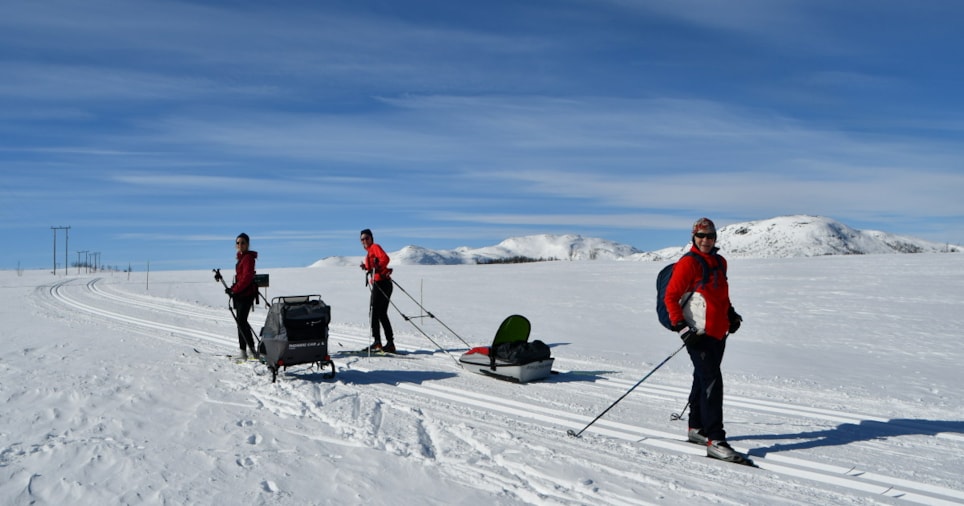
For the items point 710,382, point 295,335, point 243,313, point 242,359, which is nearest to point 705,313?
point 710,382

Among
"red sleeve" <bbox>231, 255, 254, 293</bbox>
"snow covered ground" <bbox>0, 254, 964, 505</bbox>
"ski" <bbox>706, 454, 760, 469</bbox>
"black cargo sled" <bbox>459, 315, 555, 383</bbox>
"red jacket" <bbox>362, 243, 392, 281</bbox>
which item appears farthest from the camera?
"red jacket" <bbox>362, 243, 392, 281</bbox>

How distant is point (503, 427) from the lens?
655 centimetres

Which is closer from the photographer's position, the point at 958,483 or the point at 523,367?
the point at 958,483

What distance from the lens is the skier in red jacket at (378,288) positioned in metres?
11.4

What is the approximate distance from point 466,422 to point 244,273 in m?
5.02

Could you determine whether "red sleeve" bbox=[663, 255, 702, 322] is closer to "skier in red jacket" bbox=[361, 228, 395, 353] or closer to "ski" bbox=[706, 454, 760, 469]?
"ski" bbox=[706, 454, 760, 469]

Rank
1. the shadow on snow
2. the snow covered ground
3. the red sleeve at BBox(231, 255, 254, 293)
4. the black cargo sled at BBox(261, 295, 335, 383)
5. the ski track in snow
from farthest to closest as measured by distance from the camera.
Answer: the red sleeve at BBox(231, 255, 254, 293)
the black cargo sled at BBox(261, 295, 335, 383)
the shadow on snow
the ski track in snow
the snow covered ground

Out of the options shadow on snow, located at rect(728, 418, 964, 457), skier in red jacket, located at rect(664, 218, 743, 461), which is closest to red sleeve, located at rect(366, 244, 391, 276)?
skier in red jacket, located at rect(664, 218, 743, 461)

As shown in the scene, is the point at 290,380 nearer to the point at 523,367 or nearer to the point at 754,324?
the point at 523,367

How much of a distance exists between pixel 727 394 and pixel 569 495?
463 centimetres

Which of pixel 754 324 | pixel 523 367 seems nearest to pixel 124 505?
pixel 523 367

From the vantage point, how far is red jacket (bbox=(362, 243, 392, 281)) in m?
11.5

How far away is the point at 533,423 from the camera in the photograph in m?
6.84

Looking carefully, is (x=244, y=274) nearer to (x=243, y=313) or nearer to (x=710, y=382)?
(x=243, y=313)
